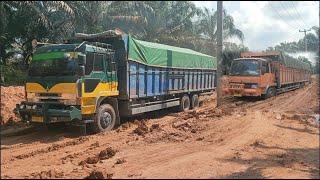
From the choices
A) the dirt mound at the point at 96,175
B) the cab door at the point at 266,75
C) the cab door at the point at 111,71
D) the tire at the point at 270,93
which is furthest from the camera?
the tire at the point at 270,93

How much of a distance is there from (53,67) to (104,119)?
7.13 ft

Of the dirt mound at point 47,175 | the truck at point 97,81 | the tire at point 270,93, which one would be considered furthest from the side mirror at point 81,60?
the tire at point 270,93

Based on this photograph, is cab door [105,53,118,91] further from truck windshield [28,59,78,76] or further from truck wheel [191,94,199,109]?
truck wheel [191,94,199,109]

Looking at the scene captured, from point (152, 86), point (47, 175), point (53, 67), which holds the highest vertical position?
point (53, 67)

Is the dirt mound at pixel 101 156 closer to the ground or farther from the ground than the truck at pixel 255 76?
closer to the ground

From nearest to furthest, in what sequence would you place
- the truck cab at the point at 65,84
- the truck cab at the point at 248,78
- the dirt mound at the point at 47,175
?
the dirt mound at the point at 47,175 < the truck cab at the point at 65,84 < the truck cab at the point at 248,78

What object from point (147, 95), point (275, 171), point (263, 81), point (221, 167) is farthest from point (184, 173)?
point (263, 81)

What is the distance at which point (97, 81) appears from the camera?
13.2 meters

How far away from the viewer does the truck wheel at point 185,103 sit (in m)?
19.4

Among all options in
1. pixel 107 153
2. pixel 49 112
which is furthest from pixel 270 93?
pixel 107 153

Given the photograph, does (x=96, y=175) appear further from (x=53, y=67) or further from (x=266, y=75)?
(x=266, y=75)

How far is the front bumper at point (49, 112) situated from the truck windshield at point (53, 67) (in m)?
0.88

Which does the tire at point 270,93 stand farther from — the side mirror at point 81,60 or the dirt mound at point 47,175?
the dirt mound at point 47,175

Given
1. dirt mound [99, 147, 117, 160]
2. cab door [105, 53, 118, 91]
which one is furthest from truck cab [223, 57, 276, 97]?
dirt mound [99, 147, 117, 160]
